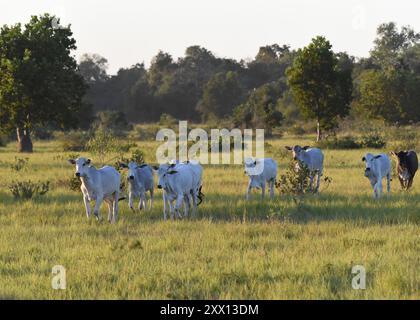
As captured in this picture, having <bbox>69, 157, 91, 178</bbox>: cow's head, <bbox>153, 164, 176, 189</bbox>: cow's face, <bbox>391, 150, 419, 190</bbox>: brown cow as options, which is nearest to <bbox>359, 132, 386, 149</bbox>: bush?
<bbox>391, 150, 419, 190</bbox>: brown cow

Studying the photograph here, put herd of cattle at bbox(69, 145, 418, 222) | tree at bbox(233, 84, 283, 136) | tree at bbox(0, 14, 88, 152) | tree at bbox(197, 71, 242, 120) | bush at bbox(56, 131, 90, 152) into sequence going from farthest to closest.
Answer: tree at bbox(197, 71, 242, 120) → tree at bbox(233, 84, 283, 136) → bush at bbox(56, 131, 90, 152) → tree at bbox(0, 14, 88, 152) → herd of cattle at bbox(69, 145, 418, 222)

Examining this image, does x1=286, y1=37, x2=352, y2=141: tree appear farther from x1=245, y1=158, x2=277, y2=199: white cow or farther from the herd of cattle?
x1=245, y1=158, x2=277, y2=199: white cow

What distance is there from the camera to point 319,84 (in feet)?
157

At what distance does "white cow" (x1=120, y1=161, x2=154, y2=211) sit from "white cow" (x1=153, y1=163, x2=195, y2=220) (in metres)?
1.03

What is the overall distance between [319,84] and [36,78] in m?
21.6

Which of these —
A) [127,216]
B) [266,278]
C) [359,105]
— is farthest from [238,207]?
[359,105]

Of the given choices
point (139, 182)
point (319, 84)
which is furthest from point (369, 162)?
point (319, 84)

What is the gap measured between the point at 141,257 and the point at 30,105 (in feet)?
96.7

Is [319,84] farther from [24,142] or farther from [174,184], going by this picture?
[174,184]

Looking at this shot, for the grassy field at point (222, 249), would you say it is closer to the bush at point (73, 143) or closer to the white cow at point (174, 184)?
the white cow at point (174, 184)

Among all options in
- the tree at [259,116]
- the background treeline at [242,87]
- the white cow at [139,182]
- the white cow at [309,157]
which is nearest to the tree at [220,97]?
the background treeline at [242,87]

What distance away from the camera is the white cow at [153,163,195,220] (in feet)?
48.5
